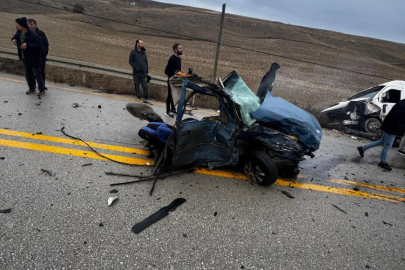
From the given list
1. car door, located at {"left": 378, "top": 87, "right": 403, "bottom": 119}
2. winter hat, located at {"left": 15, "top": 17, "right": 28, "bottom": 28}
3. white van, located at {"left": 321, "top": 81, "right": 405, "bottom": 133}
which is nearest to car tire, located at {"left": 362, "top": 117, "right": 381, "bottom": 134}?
white van, located at {"left": 321, "top": 81, "right": 405, "bottom": 133}

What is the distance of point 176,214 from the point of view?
2.68 m

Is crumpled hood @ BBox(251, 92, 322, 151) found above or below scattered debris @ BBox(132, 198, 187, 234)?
above

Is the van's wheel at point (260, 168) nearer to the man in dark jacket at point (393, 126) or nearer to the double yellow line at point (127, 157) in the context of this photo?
the double yellow line at point (127, 157)

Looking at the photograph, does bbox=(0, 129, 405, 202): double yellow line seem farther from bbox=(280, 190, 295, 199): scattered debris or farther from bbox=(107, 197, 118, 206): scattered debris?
bbox=(107, 197, 118, 206): scattered debris

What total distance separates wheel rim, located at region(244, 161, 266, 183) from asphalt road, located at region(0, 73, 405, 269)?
112 mm

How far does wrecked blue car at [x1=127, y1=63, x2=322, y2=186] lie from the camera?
3.32 metres

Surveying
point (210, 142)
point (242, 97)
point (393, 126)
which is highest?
point (242, 97)

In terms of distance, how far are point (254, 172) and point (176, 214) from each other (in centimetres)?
132

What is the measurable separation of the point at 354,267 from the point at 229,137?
190 centimetres

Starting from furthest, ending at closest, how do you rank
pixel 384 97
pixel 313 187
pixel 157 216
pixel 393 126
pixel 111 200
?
pixel 384 97 < pixel 393 126 < pixel 313 187 < pixel 111 200 < pixel 157 216

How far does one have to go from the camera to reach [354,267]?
236 cm

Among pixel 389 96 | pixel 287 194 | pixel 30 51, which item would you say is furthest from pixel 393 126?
pixel 30 51

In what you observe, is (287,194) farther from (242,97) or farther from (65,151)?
(65,151)

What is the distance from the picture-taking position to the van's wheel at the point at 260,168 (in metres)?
3.31
